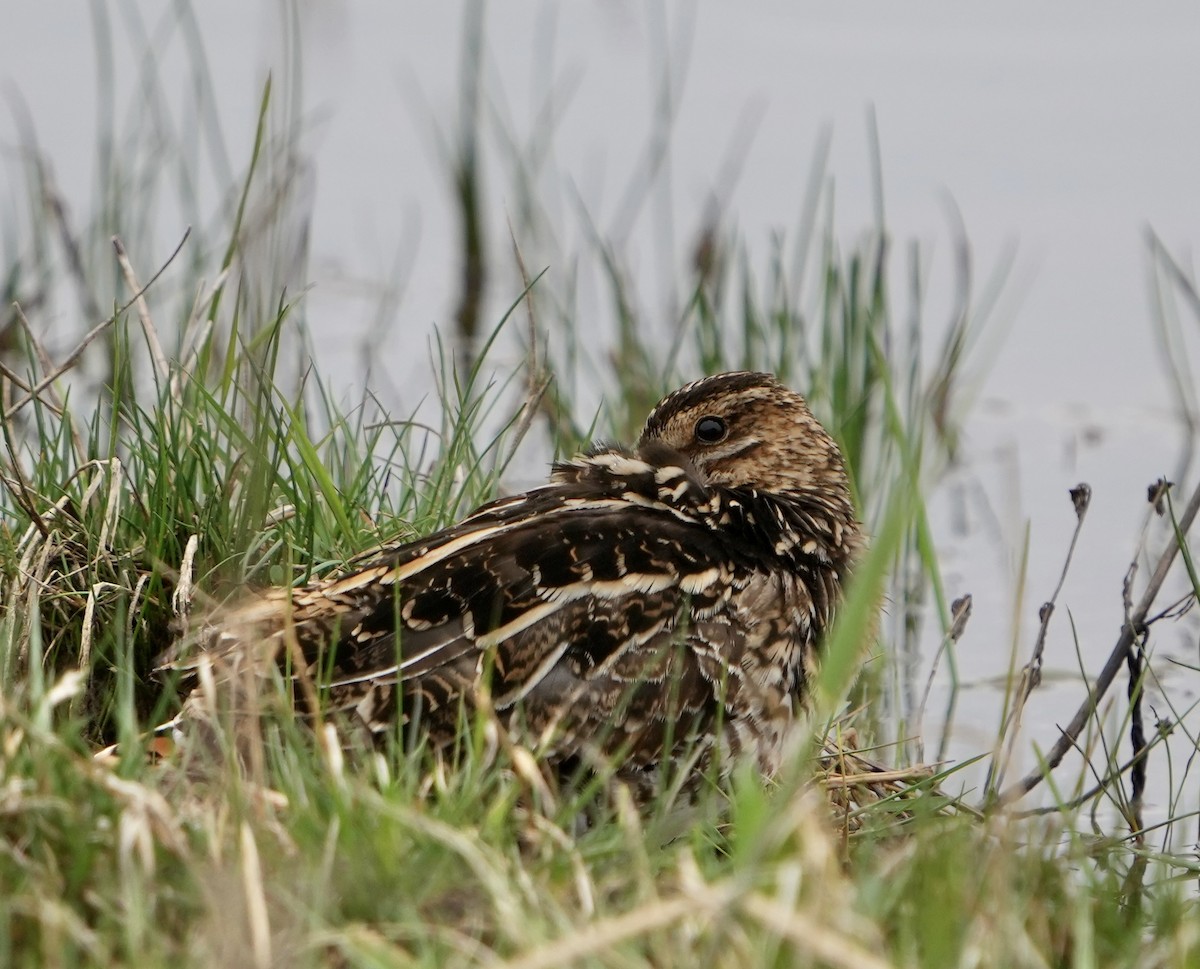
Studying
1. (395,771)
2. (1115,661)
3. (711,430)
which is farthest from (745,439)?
(395,771)

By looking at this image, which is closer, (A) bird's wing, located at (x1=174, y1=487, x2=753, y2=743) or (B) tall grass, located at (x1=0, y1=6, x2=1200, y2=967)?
(B) tall grass, located at (x1=0, y1=6, x2=1200, y2=967)

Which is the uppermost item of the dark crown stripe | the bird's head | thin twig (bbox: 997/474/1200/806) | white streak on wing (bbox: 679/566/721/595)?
the dark crown stripe

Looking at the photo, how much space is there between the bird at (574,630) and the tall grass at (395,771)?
0.16 metres

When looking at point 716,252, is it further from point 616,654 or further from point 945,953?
point 945,953

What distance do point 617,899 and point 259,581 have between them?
6.09 ft

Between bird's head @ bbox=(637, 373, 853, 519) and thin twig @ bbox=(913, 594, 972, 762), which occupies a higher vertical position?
bird's head @ bbox=(637, 373, 853, 519)

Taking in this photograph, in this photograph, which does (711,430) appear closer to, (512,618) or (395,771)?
(512,618)

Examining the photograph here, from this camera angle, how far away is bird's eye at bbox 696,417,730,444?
17.0 ft

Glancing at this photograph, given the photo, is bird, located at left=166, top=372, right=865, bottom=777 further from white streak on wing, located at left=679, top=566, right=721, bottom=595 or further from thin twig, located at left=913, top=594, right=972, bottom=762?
thin twig, located at left=913, top=594, right=972, bottom=762

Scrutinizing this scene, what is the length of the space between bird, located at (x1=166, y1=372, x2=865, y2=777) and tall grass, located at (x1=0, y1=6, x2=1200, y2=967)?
159 millimetres

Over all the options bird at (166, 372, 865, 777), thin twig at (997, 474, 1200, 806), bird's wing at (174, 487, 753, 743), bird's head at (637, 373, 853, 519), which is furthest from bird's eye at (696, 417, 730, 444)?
thin twig at (997, 474, 1200, 806)

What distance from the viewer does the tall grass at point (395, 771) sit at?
9.52 feet

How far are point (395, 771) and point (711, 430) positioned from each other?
1.61 m

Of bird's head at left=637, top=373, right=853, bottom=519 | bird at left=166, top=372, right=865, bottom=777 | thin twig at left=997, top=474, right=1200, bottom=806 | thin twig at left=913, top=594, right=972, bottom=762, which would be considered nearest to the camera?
bird at left=166, top=372, right=865, bottom=777
